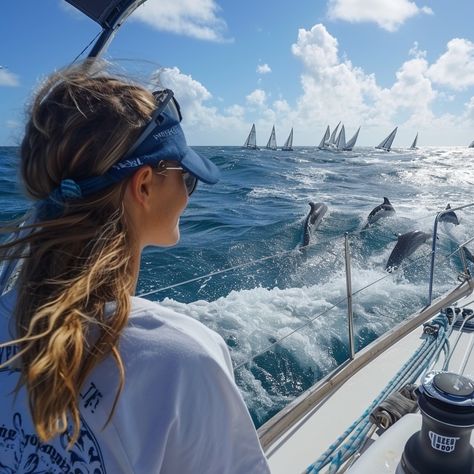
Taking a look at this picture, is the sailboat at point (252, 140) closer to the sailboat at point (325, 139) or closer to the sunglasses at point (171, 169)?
the sailboat at point (325, 139)

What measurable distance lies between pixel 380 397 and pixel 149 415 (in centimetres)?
158

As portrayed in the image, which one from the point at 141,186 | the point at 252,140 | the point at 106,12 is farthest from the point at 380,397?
the point at 252,140

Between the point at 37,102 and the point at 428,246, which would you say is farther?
the point at 428,246

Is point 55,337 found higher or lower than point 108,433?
higher

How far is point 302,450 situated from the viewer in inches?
73.6

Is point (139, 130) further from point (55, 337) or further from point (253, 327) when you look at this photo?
point (253, 327)

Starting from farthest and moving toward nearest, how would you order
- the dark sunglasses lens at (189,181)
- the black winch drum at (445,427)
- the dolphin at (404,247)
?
the dolphin at (404,247) < the black winch drum at (445,427) < the dark sunglasses lens at (189,181)

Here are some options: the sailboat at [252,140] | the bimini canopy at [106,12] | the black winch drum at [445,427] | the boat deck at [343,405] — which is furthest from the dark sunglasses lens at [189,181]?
the sailboat at [252,140]

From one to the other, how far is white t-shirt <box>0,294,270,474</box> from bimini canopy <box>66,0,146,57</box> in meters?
0.97

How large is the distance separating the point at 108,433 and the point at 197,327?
21 centimetres

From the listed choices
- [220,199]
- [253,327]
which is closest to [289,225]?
[220,199]

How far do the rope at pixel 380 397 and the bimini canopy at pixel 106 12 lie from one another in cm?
154

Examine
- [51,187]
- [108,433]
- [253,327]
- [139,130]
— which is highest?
[139,130]

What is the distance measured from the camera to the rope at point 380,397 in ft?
5.16
